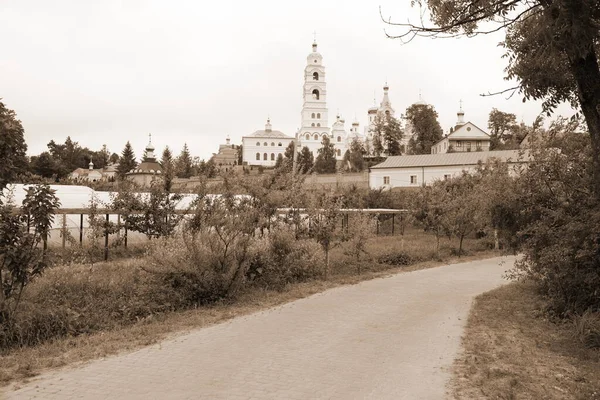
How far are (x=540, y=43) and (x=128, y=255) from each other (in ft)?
49.0

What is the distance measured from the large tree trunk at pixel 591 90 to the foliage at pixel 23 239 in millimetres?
8733

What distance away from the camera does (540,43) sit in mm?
8438

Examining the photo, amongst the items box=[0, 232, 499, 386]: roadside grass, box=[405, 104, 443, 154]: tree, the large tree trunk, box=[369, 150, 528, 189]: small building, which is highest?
box=[405, 104, 443, 154]: tree

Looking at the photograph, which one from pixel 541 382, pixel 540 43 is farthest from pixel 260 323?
pixel 540 43

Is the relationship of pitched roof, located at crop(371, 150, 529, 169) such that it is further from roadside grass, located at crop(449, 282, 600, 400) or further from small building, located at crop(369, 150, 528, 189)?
roadside grass, located at crop(449, 282, 600, 400)

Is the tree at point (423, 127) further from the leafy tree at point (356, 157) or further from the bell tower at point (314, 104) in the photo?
the bell tower at point (314, 104)

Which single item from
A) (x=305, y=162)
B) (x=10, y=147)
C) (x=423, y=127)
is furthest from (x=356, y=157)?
(x=10, y=147)

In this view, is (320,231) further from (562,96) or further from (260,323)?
(562,96)

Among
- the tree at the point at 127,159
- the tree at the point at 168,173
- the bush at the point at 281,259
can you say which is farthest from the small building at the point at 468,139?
the bush at the point at 281,259

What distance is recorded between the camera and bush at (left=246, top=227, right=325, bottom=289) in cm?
1451

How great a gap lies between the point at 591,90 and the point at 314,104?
12168cm

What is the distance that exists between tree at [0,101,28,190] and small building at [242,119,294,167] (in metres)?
131

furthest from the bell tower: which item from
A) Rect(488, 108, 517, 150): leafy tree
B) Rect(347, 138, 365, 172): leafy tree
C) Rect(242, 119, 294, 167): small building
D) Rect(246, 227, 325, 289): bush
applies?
Rect(246, 227, 325, 289): bush

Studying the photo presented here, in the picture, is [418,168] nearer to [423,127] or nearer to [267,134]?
[423,127]
